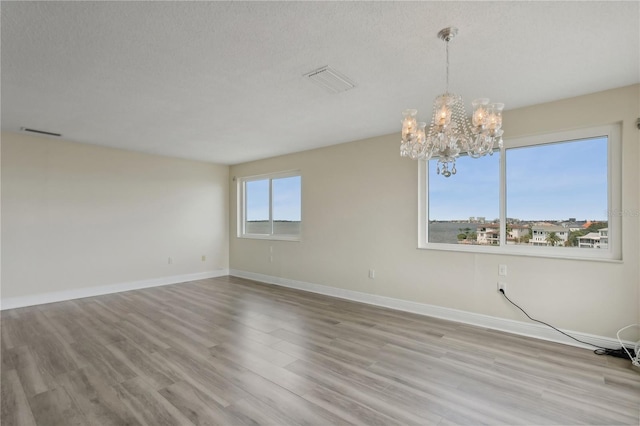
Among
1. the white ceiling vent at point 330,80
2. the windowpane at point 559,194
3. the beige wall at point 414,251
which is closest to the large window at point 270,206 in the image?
the beige wall at point 414,251

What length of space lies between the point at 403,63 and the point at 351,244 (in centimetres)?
287

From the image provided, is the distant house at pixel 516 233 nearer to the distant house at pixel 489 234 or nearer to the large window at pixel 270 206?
the distant house at pixel 489 234

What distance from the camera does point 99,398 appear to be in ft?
6.99

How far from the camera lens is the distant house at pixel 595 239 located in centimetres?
295

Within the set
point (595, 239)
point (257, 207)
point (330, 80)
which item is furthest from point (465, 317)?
point (257, 207)

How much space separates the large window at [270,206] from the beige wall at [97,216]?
655 millimetres

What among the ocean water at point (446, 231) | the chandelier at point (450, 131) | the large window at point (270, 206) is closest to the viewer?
the chandelier at point (450, 131)

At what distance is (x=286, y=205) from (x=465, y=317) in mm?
3518

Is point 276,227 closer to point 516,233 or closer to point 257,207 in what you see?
point 257,207

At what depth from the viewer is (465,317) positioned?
365 cm

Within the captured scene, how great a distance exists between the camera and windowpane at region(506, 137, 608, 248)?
3.01 m

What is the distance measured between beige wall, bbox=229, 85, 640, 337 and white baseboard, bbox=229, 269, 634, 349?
6 cm

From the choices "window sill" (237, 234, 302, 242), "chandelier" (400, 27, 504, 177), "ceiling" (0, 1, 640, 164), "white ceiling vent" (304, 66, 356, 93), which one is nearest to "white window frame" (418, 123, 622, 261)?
"ceiling" (0, 1, 640, 164)

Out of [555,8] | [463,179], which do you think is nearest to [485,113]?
[555,8]
